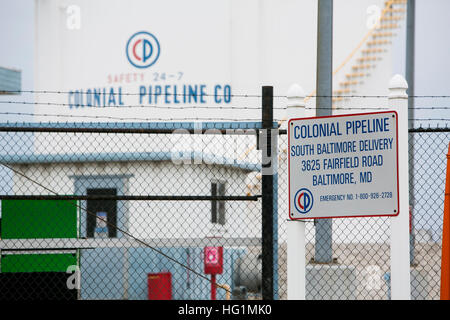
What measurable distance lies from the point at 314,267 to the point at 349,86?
1384 centimetres

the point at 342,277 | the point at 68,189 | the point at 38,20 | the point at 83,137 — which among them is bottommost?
the point at 342,277

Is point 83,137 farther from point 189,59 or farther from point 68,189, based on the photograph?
point 189,59

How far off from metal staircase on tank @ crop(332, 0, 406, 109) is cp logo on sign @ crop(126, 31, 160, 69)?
664 cm

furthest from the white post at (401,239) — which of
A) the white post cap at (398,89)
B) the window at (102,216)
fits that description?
the window at (102,216)

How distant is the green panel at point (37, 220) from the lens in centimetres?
1199

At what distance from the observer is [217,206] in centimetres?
1811

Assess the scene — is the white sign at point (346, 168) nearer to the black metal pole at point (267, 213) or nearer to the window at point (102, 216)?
the black metal pole at point (267, 213)

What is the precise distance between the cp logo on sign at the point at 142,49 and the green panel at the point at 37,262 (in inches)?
368

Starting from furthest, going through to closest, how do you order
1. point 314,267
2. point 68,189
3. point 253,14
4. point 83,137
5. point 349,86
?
point 349,86, point 253,14, point 83,137, point 68,189, point 314,267

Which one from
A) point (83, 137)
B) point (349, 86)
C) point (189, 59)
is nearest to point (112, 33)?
point (189, 59)

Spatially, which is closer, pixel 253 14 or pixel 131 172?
pixel 131 172

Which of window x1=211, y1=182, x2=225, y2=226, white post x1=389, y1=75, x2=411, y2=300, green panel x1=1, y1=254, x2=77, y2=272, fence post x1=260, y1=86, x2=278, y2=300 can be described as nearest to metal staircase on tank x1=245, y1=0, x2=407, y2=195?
window x1=211, y1=182, x2=225, y2=226

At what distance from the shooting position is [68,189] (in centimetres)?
1712

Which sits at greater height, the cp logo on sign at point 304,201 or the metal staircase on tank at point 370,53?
the metal staircase on tank at point 370,53
